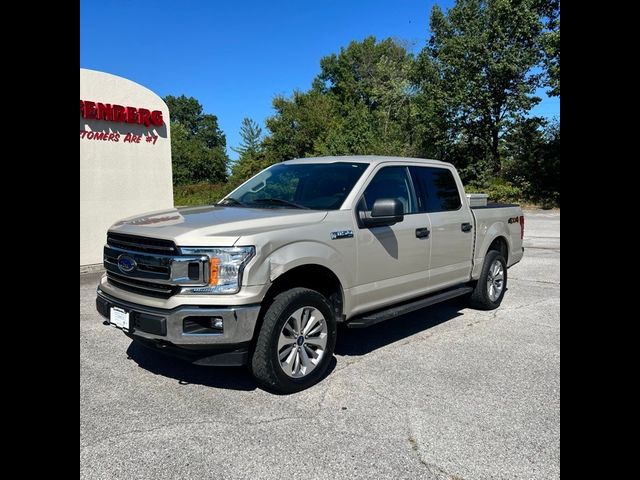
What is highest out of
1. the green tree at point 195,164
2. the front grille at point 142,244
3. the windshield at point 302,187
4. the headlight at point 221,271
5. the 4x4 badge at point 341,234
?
the green tree at point 195,164

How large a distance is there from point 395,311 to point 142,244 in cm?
242

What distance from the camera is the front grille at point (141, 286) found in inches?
144

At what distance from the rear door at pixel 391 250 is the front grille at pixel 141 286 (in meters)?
1.63

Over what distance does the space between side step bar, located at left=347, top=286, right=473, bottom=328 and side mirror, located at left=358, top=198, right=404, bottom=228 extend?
2.79 feet

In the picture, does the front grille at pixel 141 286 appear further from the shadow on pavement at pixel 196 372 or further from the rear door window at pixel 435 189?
the rear door window at pixel 435 189

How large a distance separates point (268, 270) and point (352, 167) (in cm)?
177

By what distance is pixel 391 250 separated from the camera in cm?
478

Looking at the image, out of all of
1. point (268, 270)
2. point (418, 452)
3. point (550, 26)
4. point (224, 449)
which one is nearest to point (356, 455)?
point (418, 452)

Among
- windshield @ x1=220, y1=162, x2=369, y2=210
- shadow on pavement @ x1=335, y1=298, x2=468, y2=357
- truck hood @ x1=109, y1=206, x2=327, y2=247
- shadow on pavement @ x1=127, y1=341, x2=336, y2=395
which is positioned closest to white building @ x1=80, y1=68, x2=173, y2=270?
windshield @ x1=220, y1=162, x2=369, y2=210

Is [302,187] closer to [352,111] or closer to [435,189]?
[435,189]

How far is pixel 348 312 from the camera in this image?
14.6 feet

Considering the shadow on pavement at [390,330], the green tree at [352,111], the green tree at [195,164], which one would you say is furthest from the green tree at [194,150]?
the shadow on pavement at [390,330]

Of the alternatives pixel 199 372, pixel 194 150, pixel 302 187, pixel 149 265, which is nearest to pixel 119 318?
pixel 149 265
